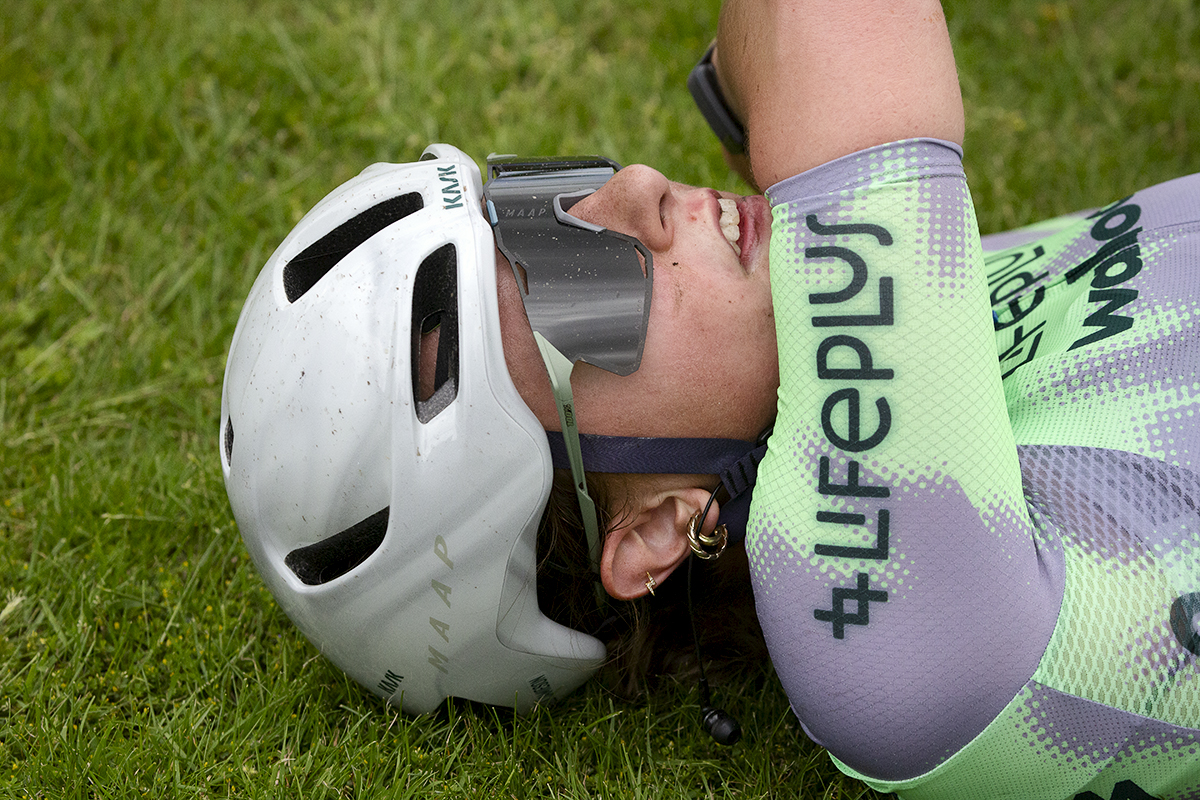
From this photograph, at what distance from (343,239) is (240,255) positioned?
6.09 ft

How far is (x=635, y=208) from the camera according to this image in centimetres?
203

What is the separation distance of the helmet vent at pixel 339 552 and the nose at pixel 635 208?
2.40 ft

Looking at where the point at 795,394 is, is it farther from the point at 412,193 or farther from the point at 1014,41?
the point at 1014,41

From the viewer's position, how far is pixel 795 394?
71.9 inches

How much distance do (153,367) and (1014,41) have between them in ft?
13.0

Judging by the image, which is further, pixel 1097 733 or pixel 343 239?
pixel 343 239

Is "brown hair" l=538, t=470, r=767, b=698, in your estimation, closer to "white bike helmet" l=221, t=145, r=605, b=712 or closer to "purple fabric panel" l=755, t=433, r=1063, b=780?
"white bike helmet" l=221, t=145, r=605, b=712

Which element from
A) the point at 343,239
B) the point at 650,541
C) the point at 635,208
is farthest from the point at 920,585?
the point at 343,239

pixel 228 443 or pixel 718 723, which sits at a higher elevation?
pixel 228 443

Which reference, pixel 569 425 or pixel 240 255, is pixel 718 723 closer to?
pixel 569 425

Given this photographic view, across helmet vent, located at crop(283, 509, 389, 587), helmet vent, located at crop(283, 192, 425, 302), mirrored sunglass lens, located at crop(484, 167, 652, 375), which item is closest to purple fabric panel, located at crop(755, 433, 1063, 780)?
mirrored sunglass lens, located at crop(484, 167, 652, 375)

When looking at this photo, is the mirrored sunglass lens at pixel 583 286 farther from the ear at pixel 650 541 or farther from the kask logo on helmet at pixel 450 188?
the ear at pixel 650 541

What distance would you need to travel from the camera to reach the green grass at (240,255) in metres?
2.38

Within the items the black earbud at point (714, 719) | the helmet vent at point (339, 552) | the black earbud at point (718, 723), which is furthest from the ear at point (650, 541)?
the helmet vent at point (339, 552)
